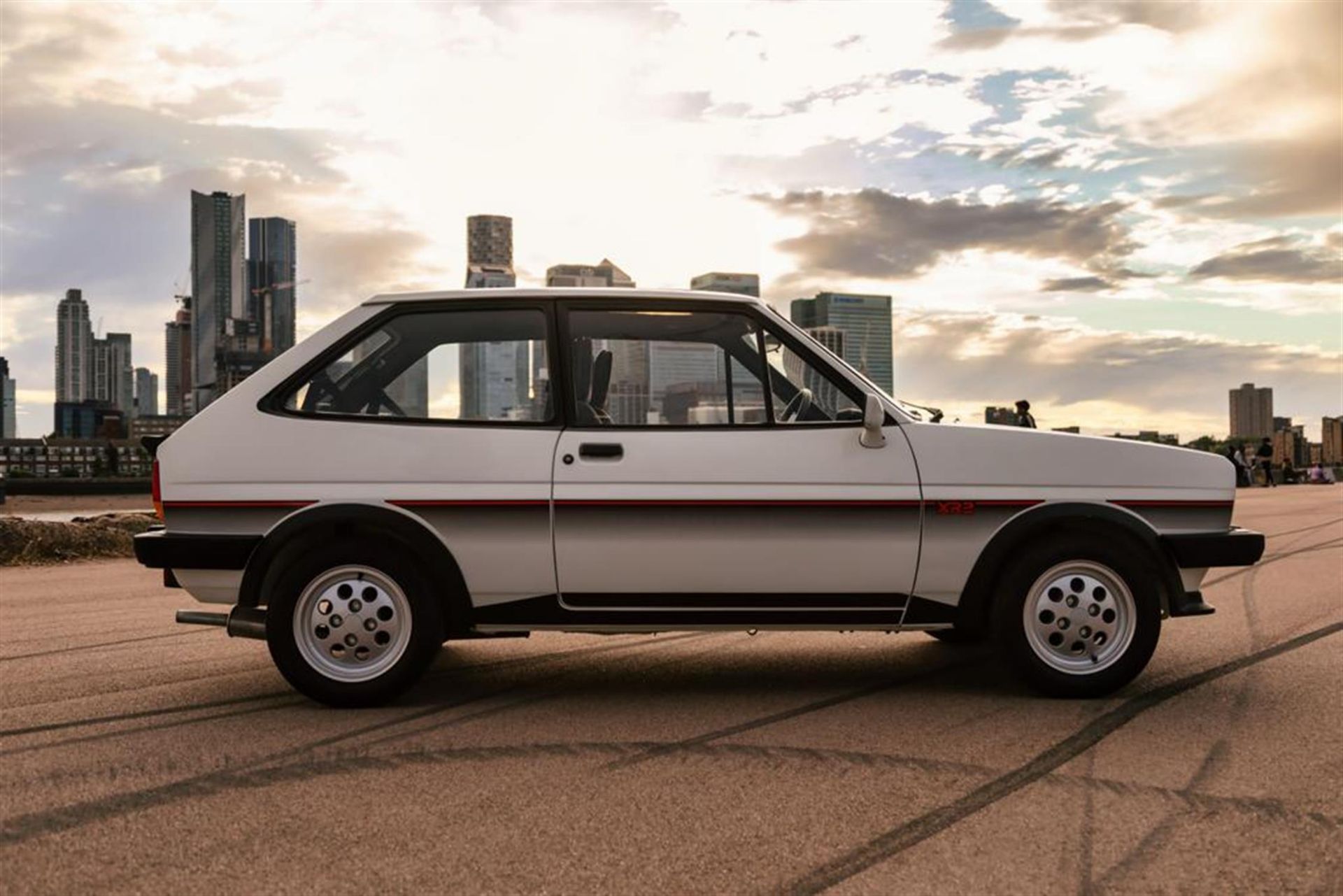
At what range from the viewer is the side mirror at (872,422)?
5.40 m

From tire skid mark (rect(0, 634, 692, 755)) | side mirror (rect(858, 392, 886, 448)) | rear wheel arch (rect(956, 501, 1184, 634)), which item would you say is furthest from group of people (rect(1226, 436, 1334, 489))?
side mirror (rect(858, 392, 886, 448))

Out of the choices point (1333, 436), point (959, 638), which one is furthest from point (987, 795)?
point (1333, 436)

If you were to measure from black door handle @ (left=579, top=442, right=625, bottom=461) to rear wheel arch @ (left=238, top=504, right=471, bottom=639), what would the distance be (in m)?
0.73

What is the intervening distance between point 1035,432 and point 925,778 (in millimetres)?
2003

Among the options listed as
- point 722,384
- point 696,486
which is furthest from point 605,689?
point 722,384

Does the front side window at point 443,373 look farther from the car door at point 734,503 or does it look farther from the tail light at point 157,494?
the tail light at point 157,494

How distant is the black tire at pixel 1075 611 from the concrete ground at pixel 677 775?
0.14m

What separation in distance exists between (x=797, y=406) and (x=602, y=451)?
0.90 meters

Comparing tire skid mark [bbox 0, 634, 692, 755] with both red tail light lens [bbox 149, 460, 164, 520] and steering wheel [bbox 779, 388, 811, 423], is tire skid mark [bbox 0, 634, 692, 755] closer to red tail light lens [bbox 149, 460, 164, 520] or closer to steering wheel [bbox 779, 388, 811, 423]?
red tail light lens [bbox 149, 460, 164, 520]

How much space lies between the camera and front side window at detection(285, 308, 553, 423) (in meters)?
5.61

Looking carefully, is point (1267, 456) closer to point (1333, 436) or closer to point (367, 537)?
point (367, 537)

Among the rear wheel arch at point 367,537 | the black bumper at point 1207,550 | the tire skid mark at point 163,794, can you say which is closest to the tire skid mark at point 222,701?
the rear wheel arch at point 367,537

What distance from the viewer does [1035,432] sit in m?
5.73

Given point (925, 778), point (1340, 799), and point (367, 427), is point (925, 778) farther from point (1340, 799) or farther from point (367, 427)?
point (367, 427)
